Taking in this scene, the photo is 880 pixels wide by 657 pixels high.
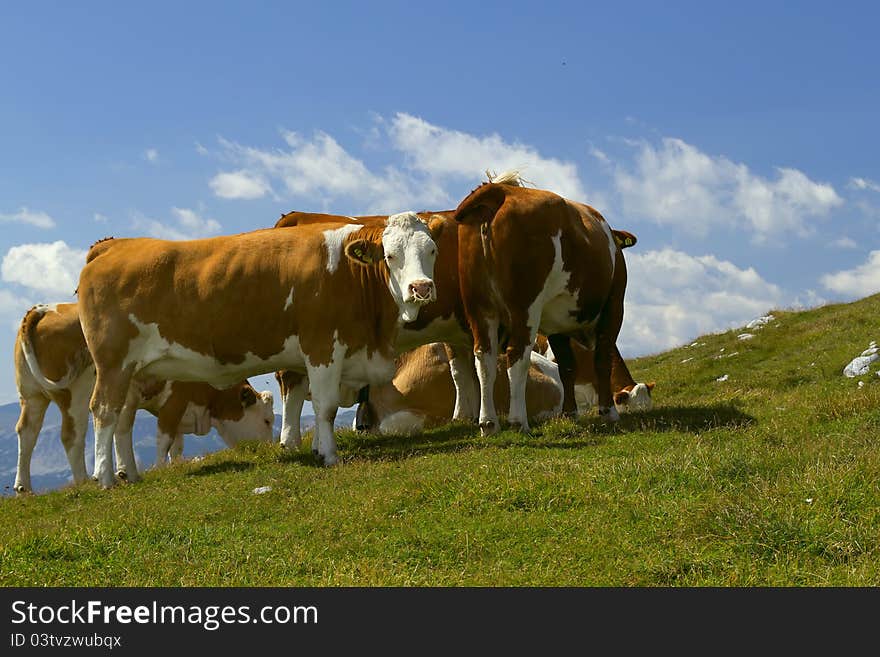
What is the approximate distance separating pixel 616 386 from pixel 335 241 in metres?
8.01

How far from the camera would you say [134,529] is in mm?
9977

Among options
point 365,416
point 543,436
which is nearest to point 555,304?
point 543,436

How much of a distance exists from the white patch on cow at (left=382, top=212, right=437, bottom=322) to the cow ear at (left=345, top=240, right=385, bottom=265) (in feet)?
0.38

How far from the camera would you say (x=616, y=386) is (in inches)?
773

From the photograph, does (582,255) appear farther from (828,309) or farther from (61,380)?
(828,309)

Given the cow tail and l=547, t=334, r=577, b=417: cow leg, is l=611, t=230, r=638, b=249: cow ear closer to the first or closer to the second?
l=547, t=334, r=577, b=417: cow leg

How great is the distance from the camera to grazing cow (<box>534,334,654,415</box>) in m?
18.7

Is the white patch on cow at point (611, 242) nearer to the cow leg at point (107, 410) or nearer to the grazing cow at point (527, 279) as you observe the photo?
the grazing cow at point (527, 279)

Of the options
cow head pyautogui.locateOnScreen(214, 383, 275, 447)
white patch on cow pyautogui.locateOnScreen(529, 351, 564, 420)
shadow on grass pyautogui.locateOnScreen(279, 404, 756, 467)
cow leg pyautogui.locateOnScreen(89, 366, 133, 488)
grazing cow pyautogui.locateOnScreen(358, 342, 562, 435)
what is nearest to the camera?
shadow on grass pyautogui.locateOnScreen(279, 404, 756, 467)

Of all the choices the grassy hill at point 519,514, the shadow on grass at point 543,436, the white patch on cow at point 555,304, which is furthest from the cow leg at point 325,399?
the white patch on cow at point 555,304

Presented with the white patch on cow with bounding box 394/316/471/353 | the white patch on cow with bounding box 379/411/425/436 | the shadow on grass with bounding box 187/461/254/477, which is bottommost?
the shadow on grass with bounding box 187/461/254/477

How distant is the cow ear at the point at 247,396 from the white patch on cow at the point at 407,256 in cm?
911

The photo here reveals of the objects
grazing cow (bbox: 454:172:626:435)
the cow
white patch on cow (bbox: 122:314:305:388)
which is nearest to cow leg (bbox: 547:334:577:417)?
grazing cow (bbox: 454:172:626:435)

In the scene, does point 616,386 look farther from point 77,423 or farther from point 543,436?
point 77,423
